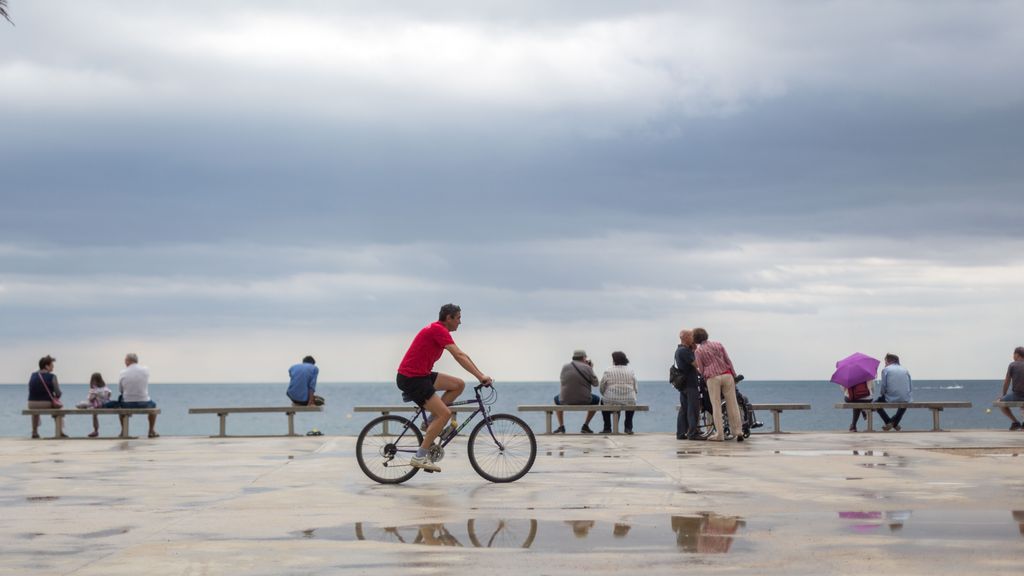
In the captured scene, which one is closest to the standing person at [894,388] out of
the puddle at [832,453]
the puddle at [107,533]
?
the puddle at [832,453]

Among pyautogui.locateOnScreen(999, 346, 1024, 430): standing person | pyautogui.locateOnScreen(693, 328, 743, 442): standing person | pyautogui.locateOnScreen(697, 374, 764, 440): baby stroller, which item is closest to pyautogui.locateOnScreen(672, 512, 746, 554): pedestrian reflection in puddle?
pyautogui.locateOnScreen(693, 328, 743, 442): standing person

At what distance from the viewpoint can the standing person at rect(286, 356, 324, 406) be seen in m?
26.5

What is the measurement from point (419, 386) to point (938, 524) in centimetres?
591

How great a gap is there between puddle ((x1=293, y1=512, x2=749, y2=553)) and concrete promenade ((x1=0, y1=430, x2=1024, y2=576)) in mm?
24

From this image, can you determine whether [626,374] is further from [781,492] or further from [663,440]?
[781,492]

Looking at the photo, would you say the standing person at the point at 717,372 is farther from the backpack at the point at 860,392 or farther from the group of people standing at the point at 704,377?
the backpack at the point at 860,392

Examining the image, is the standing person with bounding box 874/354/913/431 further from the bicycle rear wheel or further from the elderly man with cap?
the bicycle rear wheel

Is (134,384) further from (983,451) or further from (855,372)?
(983,451)

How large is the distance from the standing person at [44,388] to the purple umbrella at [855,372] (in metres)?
16.7

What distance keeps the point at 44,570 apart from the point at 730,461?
10.6 m

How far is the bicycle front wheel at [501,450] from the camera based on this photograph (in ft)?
45.2

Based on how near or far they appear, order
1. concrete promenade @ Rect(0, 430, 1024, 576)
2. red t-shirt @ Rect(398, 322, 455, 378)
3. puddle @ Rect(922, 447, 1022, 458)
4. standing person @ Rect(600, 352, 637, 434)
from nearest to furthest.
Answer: concrete promenade @ Rect(0, 430, 1024, 576) → red t-shirt @ Rect(398, 322, 455, 378) → puddle @ Rect(922, 447, 1022, 458) → standing person @ Rect(600, 352, 637, 434)

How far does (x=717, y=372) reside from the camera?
20828 mm

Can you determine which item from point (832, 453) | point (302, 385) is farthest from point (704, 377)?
point (302, 385)
